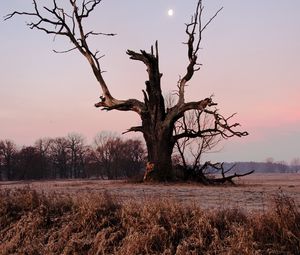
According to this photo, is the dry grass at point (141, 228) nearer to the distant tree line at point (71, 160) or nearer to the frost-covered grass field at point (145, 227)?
the frost-covered grass field at point (145, 227)

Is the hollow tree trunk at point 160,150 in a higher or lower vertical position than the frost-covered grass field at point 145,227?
higher

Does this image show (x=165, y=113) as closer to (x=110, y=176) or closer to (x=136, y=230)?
(x=136, y=230)

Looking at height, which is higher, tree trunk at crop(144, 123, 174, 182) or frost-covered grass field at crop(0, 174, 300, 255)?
tree trunk at crop(144, 123, 174, 182)

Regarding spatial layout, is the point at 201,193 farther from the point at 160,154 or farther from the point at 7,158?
the point at 7,158

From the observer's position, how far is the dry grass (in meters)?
9.24

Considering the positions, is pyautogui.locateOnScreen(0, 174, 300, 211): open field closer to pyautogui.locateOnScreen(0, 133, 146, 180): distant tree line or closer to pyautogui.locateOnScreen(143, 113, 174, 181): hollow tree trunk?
pyautogui.locateOnScreen(143, 113, 174, 181): hollow tree trunk

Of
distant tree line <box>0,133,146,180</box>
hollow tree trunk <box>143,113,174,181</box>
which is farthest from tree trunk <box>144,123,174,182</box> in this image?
distant tree line <box>0,133,146,180</box>

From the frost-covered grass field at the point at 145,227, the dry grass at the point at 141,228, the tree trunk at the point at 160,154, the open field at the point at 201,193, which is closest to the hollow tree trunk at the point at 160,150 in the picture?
the tree trunk at the point at 160,154

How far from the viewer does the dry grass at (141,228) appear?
9.24 meters

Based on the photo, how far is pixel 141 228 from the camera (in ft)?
34.8

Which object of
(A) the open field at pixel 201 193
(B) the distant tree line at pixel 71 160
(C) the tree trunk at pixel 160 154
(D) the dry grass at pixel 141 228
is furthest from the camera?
(B) the distant tree line at pixel 71 160

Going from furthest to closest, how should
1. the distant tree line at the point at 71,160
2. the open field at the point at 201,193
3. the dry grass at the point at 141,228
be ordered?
the distant tree line at the point at 71,160 → the open field at the point at 201,193 → the dry grass at the point at 141,228

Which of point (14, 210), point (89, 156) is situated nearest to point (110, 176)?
point (89, 156)

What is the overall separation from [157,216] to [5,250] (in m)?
3.73
